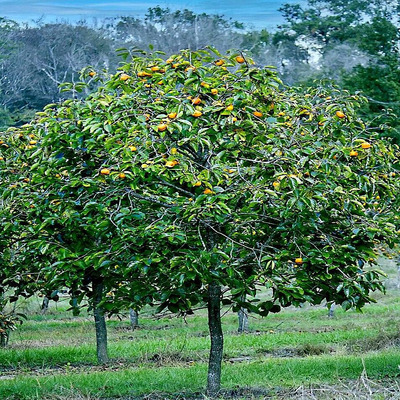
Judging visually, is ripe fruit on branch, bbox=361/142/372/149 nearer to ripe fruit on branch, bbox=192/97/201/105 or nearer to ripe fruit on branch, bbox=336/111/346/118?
ripe fruit on branch, bbox=336/111/346/118

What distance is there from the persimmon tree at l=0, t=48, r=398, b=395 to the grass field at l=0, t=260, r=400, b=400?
114 centimetres

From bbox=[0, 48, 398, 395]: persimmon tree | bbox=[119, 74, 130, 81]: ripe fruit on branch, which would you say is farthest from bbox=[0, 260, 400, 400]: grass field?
bbox=[119, 74, 130, 81]: ripe fruit on branch

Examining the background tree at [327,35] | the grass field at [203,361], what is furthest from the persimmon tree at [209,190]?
the background tree at [327,35]

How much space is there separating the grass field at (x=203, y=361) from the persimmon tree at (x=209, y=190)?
114 centimetres

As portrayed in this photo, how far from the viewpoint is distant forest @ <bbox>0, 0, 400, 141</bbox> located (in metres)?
48.6

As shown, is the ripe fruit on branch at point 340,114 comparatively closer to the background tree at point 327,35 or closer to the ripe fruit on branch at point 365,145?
the ripe fruit on branch at point 365,145

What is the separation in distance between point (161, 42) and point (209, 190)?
165 feet

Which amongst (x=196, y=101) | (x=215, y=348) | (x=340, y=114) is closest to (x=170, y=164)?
(x=196, y=101)

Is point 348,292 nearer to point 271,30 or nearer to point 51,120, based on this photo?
point 51,120

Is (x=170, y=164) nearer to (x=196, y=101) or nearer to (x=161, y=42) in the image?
(x=196, y=101)

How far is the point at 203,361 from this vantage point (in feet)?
39.4

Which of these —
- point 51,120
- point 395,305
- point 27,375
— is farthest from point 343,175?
point 395,305

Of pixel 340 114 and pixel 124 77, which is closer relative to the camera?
pixel 340 114

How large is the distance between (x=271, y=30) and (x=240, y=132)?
52.7 m
